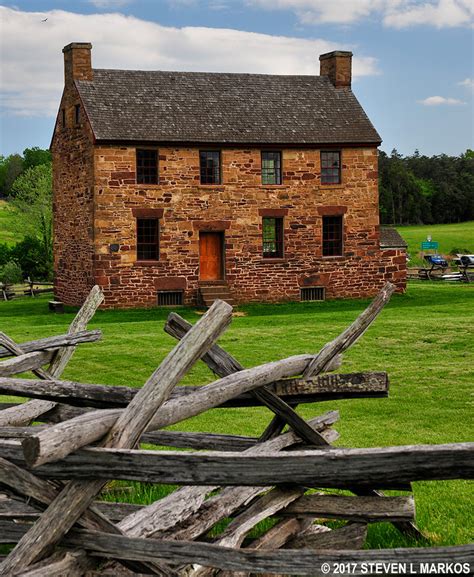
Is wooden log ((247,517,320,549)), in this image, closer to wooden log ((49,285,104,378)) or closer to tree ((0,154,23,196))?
wooden log ((49,285,104,378))

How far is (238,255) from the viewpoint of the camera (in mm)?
30625

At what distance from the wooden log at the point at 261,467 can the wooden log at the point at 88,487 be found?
0.47 ft

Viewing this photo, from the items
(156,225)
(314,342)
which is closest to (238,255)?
(156,225)

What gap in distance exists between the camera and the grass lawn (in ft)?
25.3

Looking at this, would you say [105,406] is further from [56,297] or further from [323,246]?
[56,297]

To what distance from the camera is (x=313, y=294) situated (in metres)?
31.7

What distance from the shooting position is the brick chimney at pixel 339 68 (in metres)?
33.4

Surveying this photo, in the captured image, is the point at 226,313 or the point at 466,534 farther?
the point at 466,534

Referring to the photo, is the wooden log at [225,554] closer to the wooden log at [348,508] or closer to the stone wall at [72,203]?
the wooden log at [348,508]

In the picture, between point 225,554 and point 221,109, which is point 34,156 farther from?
point 225,554

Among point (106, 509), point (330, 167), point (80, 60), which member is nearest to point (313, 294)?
point (330, 167)

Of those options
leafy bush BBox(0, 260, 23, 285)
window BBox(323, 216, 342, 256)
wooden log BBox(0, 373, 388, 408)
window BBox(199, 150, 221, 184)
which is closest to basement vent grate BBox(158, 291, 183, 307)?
window BBox(199, 150, 221, 184)

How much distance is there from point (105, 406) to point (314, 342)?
1270cm

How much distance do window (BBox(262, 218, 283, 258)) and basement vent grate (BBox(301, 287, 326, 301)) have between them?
1566 millimetres
